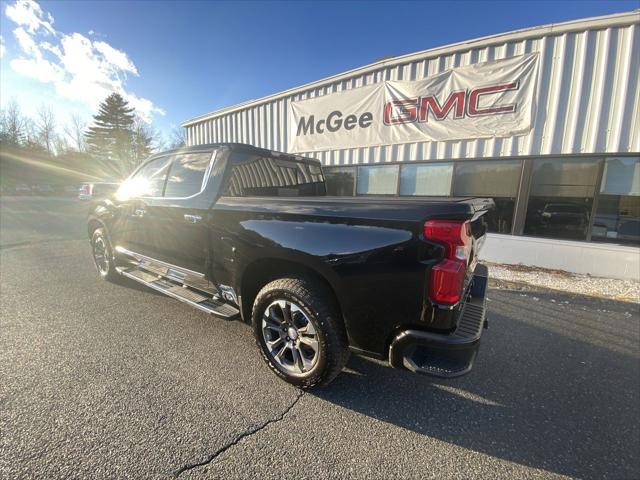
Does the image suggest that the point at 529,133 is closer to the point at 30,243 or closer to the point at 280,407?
the point at 280,407

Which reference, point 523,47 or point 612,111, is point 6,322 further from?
point 612,111

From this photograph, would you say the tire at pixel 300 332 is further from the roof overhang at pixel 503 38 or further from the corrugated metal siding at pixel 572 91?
the roof overhang at pixel 503 38

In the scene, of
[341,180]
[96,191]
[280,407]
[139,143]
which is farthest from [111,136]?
[280,407]

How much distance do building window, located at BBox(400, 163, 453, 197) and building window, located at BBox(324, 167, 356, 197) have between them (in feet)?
4.95

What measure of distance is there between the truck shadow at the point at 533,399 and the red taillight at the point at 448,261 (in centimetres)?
102

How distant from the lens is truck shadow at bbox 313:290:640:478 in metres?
1.88

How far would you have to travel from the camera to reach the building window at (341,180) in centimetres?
846

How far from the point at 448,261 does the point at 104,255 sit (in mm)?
5085

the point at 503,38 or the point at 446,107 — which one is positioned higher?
the point at 503,38

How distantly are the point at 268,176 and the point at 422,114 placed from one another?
5181mm

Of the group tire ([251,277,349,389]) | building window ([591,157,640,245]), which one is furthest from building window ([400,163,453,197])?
tire ([251,277,349,389])

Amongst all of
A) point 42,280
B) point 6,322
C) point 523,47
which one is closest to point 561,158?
point 523,47

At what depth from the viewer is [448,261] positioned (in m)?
1.73

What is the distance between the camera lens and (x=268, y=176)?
132 inches
